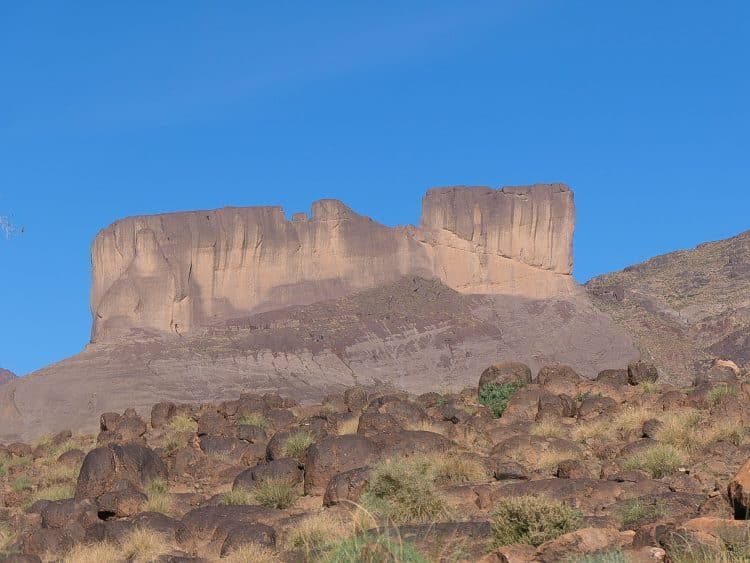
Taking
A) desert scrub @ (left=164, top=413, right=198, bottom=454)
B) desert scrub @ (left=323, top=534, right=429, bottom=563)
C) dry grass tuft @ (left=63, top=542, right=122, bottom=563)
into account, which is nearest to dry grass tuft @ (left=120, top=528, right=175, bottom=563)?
dry grass tuft @ (left=63, top=542, right=122, bottom=563)

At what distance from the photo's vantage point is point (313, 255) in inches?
4247

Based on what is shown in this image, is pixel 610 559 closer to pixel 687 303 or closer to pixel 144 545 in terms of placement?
pixel 144 545

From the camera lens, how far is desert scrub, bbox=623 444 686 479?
1670 centimetres

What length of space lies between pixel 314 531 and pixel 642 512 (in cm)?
387

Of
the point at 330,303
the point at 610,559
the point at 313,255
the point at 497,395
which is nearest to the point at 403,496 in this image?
the point at 610,559

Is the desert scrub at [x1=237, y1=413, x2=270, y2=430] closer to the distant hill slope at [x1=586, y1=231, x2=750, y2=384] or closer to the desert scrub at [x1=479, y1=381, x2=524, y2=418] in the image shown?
the desert scrub at [x1=479, y1=381, x2=524, y2=418]

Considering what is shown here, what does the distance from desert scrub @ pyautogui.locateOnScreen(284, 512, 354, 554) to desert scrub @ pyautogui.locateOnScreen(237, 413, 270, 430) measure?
11.0 metres

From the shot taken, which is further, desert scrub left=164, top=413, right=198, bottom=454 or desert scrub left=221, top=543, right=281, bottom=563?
desert scrub left=164, top=413, right=198, bottom=454

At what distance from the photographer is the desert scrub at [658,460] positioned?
16.7 meters

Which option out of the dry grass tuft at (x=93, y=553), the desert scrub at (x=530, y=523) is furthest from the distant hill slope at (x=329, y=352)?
the desert scrub at (x=530, y=523)

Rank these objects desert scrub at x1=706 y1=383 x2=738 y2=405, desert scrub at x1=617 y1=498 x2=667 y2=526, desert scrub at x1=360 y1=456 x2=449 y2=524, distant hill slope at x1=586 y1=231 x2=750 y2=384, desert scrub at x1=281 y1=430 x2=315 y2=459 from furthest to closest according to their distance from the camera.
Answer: distant hill slope at x1=586 y1=231 x2=750 y2=384 < desert scrub at x1=706 y1=383 x2=738 y2=405 < desert scrub at x1=281 y1=430 x2=315 y2=459 < desert scrub at x1=360 y1=456 x2=449 y2=524 < desert scrub at x1=617 y1=498 x2=667 y2=526

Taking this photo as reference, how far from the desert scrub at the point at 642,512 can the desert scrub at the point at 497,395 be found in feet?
35.1

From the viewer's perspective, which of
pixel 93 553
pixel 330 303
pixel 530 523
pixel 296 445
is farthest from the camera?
pixel 330 303

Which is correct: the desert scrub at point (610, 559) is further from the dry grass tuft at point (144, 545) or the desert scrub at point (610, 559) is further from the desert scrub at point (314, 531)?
the dry grass tuft at point (144, 545)
